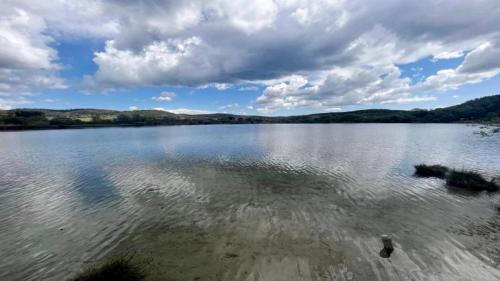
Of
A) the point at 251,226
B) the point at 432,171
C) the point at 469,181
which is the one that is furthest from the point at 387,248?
the point at 432,171

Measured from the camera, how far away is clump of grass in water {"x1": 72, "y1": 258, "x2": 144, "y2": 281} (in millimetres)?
8172

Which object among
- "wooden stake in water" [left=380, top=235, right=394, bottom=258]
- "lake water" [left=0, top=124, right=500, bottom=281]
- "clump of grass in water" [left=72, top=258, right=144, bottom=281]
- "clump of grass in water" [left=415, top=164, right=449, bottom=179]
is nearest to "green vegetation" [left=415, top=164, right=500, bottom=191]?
"clump of grass in water" [left=415, top=164, right=449, bottom=179]

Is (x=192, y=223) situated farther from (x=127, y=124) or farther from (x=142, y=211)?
(x=127, y=124)

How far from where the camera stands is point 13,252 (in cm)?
1057

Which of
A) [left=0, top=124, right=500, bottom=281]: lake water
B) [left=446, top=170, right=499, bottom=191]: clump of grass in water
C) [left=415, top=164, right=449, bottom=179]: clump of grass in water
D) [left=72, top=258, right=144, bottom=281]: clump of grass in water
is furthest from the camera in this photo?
[left=415, top=164, right=449, bottom=179]: clump of grass in water

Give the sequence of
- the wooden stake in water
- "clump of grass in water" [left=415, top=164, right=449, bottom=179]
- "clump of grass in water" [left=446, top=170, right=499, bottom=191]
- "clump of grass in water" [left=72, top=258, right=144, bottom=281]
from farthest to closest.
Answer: "clump of grass in water" [left=415, top=164, right=449, bottom=179], "clump of grass in water" [left=446, top=170, right=499, bottom=191], the wooden stake in water, "clump of grass in water" [left=72, top=258, right=144, bottom=281]

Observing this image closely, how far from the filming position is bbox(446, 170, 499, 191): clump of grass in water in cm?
1944

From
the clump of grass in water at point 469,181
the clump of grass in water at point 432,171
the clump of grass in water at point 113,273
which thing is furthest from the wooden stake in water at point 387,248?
the clump of grass in water at point 432,171

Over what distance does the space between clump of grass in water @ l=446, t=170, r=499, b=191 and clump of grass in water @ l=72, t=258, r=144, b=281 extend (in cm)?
2666

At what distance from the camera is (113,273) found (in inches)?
328

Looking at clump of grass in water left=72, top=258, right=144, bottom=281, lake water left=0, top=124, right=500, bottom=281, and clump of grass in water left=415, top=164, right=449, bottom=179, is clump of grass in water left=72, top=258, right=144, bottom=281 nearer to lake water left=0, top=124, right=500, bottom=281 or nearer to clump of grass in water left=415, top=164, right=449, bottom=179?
lake water left=0, top=124, right=500, bottom=281

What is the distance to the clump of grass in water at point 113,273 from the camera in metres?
8.17

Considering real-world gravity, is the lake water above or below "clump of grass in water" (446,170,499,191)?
below

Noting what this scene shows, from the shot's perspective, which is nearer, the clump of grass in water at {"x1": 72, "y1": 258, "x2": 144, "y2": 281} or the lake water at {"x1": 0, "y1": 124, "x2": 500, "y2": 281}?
the clump of grass in water at {"x1": 72, "y1": 258, "x2": 144, "y2": 281}
